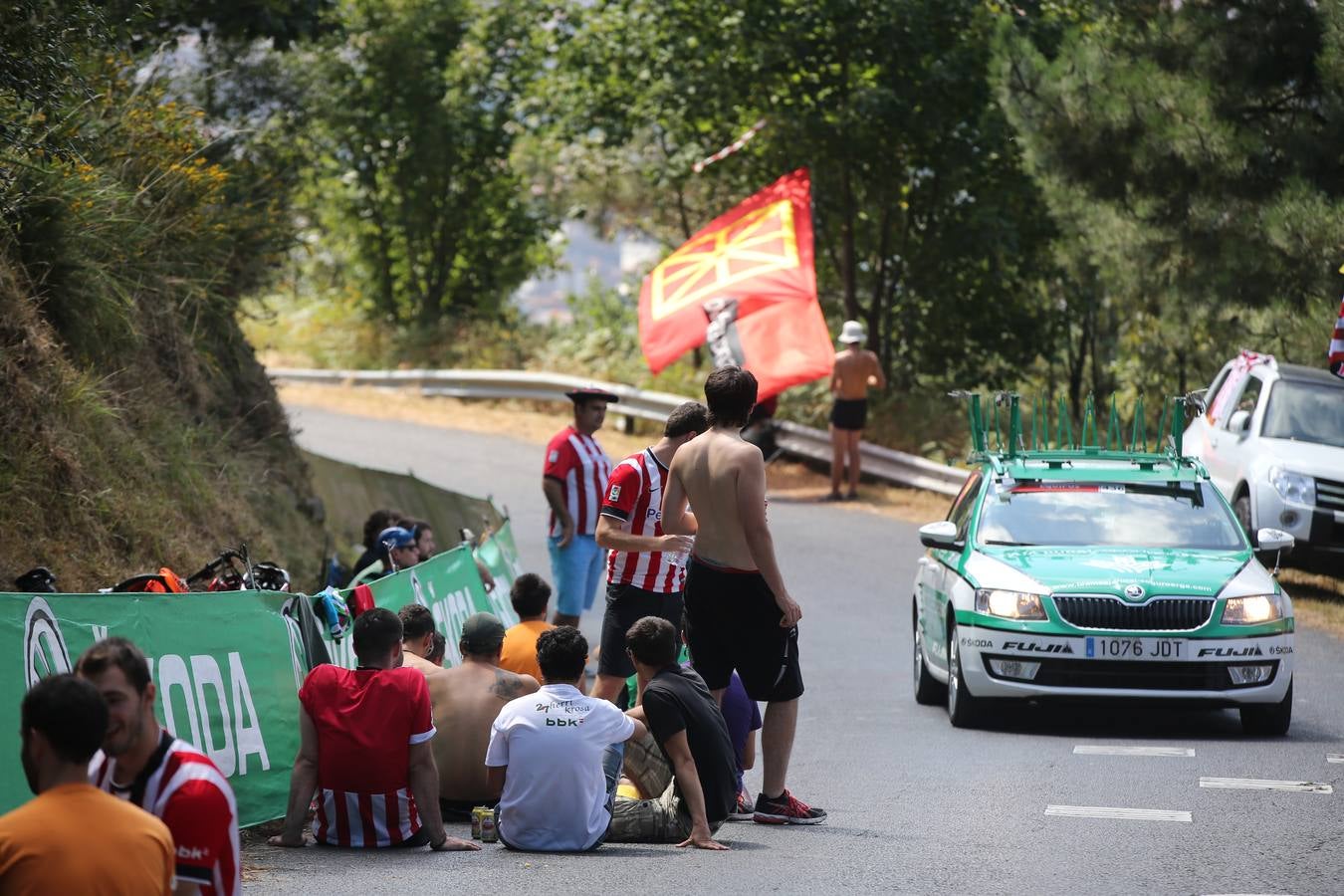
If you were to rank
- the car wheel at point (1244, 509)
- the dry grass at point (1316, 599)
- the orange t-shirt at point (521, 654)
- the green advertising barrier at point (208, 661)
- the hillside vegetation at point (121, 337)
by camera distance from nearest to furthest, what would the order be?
the green advertising barrier at point (208, 661) → the orange t-shirt at point (521, 654) → the hillside vegetation at point (121, 337) → the dry grass at point (1316, 599) → the car wheel at point (1244, 509)

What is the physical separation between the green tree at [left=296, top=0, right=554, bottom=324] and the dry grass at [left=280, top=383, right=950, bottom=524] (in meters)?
4.35

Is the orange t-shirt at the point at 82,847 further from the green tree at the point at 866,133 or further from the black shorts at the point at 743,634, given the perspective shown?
the green tree at the point at 866,133

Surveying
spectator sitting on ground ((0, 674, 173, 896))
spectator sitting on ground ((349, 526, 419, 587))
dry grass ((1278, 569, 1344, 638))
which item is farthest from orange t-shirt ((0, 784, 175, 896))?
dry grass ((1278, 569, 1344, 638))

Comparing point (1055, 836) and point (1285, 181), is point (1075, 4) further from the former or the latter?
point (1055, 836)

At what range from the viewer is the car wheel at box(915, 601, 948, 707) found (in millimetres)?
12383

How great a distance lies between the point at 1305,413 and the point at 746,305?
5994mm

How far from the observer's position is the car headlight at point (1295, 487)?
631 inches

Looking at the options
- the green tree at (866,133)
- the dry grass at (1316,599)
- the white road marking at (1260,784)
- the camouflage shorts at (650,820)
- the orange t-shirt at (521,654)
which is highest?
the green tree at (866,133)

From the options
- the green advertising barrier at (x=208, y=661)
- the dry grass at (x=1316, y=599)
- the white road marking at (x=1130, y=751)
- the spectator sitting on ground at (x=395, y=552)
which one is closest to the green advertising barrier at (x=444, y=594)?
the spectator sitting on ground at (x=395, y=552)

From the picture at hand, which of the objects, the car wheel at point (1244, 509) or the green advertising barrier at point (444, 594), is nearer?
the green advertising barrier at point (444, 594)

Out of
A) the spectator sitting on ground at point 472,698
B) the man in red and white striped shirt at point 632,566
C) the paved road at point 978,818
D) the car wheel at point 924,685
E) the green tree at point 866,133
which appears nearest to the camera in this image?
the paved road at point 978,818

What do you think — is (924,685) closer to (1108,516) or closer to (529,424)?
(1108,516)

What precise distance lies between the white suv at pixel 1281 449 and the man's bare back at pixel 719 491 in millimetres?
8514

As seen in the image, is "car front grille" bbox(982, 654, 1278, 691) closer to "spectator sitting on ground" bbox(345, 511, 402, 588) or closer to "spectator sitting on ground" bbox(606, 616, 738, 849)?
"spectator sitting on ground" bbox(606, 616, 738, 849)
